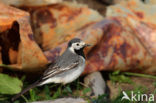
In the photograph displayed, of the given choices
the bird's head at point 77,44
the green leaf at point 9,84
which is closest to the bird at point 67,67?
the bird's head at point 77,44

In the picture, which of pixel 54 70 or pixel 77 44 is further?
pixel 77 44

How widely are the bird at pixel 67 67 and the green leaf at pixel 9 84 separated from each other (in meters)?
0.11

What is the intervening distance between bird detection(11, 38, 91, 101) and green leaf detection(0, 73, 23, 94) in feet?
0.37

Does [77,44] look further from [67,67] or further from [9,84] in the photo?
[9,84]

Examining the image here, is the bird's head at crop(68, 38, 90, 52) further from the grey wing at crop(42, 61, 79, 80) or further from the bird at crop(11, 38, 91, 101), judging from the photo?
the grey wing at crop(42, 61, 79, 80)

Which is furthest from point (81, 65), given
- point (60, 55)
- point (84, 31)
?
point (84, 31)

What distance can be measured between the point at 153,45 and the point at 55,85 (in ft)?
5.86

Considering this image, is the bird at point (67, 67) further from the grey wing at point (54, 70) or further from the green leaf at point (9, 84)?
the green leaf at point (9, 84)

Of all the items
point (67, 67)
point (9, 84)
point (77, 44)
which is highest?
point (77, 44)

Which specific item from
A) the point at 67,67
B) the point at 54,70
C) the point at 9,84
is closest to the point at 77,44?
the point at 67,67

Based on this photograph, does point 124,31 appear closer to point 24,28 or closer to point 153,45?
point 153,45

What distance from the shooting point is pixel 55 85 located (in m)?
5.11

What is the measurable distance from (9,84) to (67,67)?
825mm

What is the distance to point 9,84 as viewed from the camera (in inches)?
192
